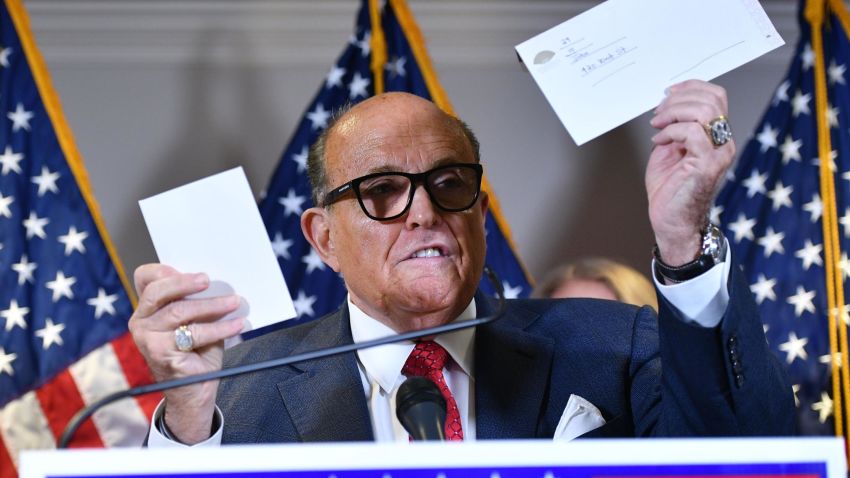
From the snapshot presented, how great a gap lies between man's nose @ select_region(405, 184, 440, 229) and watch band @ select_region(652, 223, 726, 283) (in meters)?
0.39

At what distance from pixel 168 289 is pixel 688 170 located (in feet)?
2.27

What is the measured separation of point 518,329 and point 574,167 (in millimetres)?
2053

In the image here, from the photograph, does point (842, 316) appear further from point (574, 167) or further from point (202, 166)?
point (202, 166)

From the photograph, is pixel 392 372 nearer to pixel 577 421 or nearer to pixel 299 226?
pixel 577 421

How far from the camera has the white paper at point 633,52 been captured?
147cm

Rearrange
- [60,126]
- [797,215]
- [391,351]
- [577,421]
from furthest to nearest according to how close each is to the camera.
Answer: [797,215] → [60,126] → [391,351] → [577,421]

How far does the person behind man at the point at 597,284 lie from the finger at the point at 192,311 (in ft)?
5.19

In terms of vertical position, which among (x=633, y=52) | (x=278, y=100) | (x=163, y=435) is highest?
(x=278, y=100)

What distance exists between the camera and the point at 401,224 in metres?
1.66

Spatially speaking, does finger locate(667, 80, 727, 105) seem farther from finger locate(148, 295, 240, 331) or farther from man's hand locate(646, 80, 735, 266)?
finger locate(148, 295, 240, 331)

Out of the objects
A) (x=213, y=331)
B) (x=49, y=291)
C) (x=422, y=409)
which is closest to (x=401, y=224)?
(x=213, y=331)

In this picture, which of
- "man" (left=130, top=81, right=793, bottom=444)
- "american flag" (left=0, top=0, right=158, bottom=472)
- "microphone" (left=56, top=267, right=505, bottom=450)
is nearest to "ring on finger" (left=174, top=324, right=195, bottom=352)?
"man" (left=130, top=81, right=793, bottom=444)

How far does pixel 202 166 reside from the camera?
370 centimetres

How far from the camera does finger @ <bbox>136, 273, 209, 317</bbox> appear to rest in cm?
143
